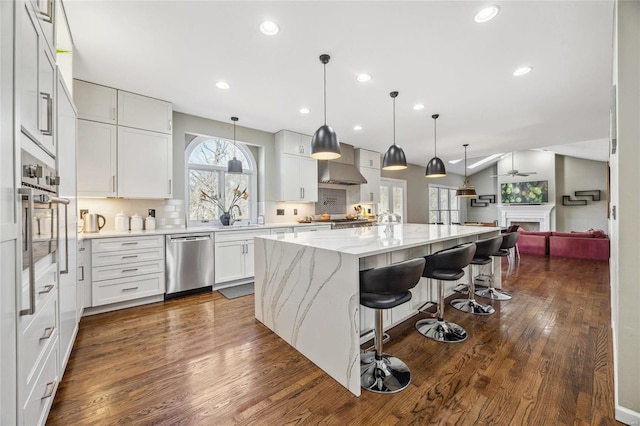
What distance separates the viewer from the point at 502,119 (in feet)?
14.6

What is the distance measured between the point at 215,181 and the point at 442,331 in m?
3.92

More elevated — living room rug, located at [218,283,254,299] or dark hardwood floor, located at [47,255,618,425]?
living room rug, located at [218,283,254,299]

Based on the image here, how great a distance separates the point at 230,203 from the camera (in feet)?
15.4

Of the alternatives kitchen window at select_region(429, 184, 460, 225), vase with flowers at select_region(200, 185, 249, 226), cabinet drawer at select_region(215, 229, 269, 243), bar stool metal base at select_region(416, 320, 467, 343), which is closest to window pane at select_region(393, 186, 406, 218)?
kitchen window at select_region(429, 184, 460, 225)

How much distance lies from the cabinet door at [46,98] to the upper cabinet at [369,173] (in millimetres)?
5410

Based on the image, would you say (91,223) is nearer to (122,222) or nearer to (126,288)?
(122,222)

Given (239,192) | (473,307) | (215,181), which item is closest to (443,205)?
(473,307)

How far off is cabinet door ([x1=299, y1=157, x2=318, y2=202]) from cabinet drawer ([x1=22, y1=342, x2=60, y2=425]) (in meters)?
4.01

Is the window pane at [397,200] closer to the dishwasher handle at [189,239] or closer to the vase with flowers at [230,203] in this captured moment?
the vase with flowers at [230,203]

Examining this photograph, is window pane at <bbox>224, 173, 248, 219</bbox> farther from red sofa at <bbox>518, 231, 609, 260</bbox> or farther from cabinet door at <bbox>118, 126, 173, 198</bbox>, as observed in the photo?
red sofa at <bbox>518, 231, 609, 260</bbox>

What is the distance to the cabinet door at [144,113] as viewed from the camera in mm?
3287

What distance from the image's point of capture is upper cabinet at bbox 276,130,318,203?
16.1 feet

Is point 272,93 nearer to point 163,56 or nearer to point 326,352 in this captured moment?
point 163,56

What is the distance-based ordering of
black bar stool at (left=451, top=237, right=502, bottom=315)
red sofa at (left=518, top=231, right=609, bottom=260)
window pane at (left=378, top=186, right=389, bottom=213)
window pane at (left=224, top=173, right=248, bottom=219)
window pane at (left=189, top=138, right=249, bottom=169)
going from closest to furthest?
1. black bar stool at (left=451, top=237, right=502, bottom=315)
2. window pane at (left=189, top=138, right=249, bottom=169)
3. window pane at (left=224, top=173, right=248, bottom=219)
4. red sofa at (left=518, top=231, right=609, bottom=260)
5. window pane at (left=378, top=186, right=389, bottom=213)
